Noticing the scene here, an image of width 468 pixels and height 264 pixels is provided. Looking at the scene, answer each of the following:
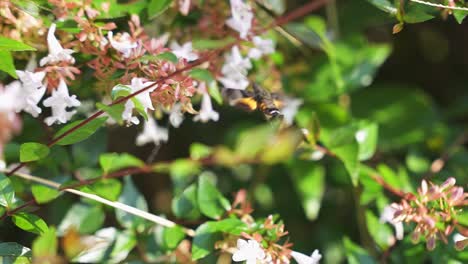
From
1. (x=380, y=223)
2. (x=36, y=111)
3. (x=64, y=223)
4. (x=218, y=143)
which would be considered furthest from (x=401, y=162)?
(x=36, y=111)

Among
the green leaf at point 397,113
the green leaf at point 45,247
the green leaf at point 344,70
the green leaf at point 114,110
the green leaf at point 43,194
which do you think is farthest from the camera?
the green leaf at point 397,113

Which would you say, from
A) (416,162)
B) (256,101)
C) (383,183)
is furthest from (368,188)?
(256,101)

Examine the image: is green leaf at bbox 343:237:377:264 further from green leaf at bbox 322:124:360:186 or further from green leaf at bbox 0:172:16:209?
green leaf at bbox 0:172:16:209

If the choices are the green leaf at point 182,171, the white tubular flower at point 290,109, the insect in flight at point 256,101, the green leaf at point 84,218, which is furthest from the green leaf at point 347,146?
the green leaf at point 84,218

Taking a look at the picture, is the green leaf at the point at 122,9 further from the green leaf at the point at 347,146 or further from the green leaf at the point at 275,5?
the green leaf at the point at 347,146

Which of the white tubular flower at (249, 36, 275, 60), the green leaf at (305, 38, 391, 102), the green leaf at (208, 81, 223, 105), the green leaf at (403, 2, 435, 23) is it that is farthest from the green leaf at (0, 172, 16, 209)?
the green leaf at (305, 38, 391, 102)

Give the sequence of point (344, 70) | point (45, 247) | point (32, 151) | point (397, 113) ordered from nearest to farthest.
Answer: point (45, 247) → point (32, 151) → point (344, 70) → point (397, 113)

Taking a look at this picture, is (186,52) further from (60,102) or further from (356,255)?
(356,255)
